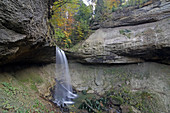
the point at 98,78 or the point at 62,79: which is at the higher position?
the point at 98,78

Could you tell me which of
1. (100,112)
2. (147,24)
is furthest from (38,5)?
(147,24)

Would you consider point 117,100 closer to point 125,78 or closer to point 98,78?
point 125,78

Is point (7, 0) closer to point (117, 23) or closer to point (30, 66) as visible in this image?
point (30, 66)

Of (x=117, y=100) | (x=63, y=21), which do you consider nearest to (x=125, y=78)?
(x=117, y=100)

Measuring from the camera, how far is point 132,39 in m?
7.71

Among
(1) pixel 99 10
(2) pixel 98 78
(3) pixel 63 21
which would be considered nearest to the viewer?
(3) pixel 63 21

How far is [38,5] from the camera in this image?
4094mm

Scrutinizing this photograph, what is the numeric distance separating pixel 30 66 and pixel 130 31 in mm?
9272

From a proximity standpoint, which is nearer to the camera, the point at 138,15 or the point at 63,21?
the point at 138,15

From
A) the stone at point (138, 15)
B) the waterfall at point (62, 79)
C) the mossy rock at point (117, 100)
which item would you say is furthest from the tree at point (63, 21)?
the mossy rock at point (117, 100)

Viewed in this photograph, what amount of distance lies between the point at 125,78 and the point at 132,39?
11.8ft

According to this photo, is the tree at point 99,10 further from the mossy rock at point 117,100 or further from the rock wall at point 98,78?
the mossy rock at point 117,100

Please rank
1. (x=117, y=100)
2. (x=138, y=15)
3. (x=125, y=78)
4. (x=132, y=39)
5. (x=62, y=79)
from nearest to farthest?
1. (x=117, y=100)
2. (x=132, y=39)
3. (x=138, y=15)
4. (x=125, y=78)
5. (x=62, y=79)

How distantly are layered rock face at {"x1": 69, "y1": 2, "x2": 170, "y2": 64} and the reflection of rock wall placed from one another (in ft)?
2.76
